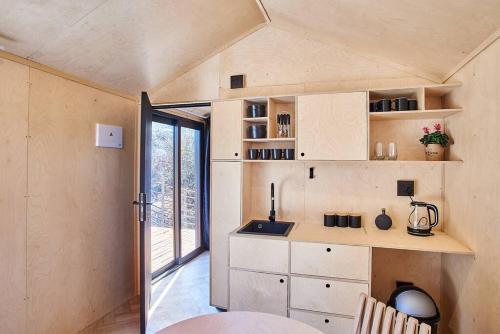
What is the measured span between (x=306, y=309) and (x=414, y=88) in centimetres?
188

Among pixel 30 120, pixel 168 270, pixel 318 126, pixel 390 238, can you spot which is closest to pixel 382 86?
pixel 318 126

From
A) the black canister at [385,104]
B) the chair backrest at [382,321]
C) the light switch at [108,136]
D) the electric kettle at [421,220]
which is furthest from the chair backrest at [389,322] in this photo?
the light switch at [108,136]

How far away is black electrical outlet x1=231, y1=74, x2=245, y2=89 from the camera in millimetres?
2881

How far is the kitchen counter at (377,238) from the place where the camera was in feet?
6.49

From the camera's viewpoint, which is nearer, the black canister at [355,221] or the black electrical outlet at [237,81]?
the black canister at [355,221]

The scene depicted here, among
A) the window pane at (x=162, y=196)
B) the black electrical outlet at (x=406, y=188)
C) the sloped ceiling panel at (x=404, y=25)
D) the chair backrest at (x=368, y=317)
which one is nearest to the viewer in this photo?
the chair backrest at (x=368, y=317)

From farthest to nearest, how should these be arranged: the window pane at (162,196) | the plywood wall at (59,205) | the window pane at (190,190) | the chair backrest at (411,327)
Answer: the window pane at (190,190), the window pane at (162,196), the plywood wall at (59,205), the chair backrest at (411,327)

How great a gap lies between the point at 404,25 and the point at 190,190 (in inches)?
130

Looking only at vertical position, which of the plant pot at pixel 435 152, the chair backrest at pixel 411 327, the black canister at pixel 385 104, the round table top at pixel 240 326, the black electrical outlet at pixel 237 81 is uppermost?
the black electrical outlet at pixel 237 81

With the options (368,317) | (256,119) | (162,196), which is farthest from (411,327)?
(162,196)

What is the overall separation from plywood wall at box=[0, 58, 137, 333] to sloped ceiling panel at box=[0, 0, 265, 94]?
0.61 ft

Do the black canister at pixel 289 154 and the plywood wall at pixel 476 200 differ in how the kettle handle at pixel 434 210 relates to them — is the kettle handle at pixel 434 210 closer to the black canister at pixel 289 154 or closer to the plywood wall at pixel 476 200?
the plywood wall at pixel 476 200

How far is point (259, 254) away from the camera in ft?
7.56

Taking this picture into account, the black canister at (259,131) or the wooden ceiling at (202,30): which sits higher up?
the wooden ceiling at (202,30)
